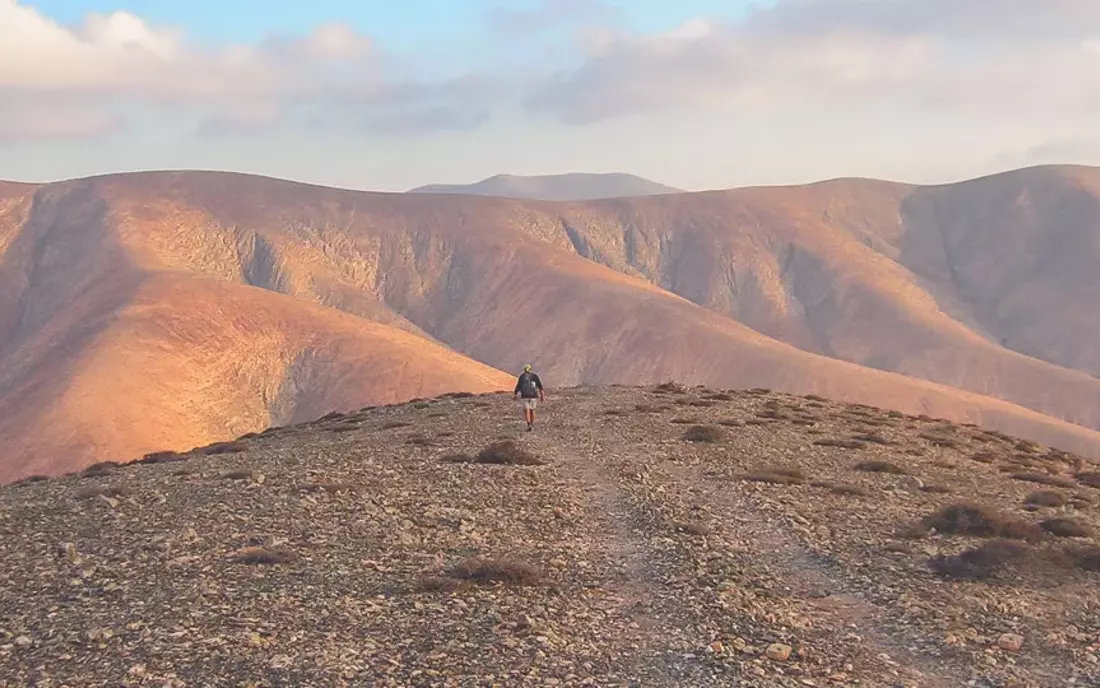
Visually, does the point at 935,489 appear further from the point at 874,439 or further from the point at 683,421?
the point at 683,421

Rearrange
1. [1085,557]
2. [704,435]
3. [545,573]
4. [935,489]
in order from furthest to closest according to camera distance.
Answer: [704,435] < [935,489] < [1085,557] < [545,573]

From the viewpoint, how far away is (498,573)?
16969mm

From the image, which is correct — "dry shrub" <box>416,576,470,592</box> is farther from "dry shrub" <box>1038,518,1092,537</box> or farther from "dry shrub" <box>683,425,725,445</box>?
"dry shrub" <box>683,425,725,445</box>

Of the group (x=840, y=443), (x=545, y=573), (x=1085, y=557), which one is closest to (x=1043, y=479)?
(x=840, y=443)

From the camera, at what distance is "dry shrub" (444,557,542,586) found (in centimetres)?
1685

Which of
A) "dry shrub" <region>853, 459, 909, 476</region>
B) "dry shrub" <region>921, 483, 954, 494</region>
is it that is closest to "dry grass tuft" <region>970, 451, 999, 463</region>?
"dry shrub" <region>853, 459, 909, 476</region>

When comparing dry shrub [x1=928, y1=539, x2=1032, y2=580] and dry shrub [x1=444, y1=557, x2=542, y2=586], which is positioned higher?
dry shrub [x1=444, y1=557, x2=542, y2=586]

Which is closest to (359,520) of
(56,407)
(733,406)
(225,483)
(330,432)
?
(225,483)

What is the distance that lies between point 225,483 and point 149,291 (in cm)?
16093

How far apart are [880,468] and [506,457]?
13272 millimetres

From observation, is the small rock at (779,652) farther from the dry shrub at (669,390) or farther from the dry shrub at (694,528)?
the dry shrub at (669,390)

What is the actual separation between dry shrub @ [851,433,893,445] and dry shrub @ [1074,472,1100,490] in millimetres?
7379

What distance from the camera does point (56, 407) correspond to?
130250 millimetres

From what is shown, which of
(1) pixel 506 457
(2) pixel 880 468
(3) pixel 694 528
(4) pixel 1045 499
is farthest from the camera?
(2) pixel 880 468
